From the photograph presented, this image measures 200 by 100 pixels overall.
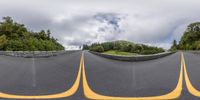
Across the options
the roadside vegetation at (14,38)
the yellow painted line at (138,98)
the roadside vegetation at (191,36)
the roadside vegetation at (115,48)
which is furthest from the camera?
the roadside vegetation at (191,36)

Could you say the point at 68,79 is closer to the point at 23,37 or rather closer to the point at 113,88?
the point at 113,88

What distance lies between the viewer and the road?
4.22 metres

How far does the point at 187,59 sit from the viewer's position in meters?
4.60

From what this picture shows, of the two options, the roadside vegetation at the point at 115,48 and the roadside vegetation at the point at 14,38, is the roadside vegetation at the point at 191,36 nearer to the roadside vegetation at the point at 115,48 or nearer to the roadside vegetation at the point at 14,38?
the roadside vegetation at the point at 115,48

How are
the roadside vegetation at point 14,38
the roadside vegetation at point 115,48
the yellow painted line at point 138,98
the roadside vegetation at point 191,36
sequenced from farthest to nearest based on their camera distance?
the roadside vegetation at point 191,36
the roadside vegetation at point 14,38
the roadside vegetation at point 115,48
the yellow painted line at point 138,98

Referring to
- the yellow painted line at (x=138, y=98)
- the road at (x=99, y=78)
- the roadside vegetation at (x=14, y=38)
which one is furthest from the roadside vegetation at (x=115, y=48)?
the roadside vegetation at (x=14, y=38)

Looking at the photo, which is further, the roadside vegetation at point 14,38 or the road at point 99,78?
the roadside vegetation at point 14,38

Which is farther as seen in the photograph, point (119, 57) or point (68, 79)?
point (119, 57)

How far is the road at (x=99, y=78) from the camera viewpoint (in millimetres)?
4219

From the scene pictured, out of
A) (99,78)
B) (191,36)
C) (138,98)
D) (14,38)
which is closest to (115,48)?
(99,78)

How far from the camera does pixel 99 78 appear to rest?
14.9ft

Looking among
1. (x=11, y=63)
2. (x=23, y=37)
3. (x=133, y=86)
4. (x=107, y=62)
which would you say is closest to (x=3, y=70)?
(x=11, y=63)

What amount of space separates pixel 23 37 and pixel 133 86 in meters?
28.5

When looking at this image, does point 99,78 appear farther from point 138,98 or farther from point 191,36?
point 191,36
